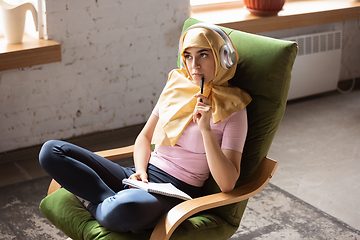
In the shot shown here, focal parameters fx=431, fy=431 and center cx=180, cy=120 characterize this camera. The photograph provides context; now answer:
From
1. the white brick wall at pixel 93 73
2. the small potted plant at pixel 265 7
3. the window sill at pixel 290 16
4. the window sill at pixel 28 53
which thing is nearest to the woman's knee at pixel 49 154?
the window sill at pixel 28 53

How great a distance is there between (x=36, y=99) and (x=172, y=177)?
1617 mm

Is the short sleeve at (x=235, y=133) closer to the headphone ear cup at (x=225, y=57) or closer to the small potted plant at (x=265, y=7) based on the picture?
the headphone ear cup at (x=225, y=57)

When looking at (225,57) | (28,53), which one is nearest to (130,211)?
(225,57)

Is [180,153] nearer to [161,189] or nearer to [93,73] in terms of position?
[161,189]

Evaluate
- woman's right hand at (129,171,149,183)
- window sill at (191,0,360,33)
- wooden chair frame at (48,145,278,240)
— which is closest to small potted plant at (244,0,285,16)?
window sill at (191,0,360,33)

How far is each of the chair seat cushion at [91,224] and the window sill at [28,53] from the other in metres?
1.31

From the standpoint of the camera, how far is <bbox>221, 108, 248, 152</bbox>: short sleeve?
1572 millimetres

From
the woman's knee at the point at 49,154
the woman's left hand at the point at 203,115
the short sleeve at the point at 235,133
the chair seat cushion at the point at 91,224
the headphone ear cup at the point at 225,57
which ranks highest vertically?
the headphone ear cup at the point at 225,57

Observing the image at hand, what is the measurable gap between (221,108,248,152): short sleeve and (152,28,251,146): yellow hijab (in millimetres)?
27

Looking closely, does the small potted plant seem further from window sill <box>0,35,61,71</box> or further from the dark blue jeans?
the dark blue jeans

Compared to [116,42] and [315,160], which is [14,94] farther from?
[315,160]

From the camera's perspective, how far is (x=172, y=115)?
1739mm

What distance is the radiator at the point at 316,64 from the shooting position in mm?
3945

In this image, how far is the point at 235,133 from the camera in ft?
5.19
